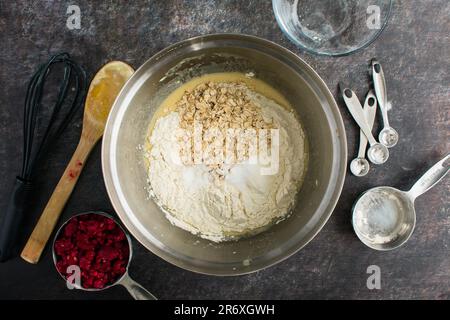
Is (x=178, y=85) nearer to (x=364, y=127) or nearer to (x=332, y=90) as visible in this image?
(x=332, y=90)

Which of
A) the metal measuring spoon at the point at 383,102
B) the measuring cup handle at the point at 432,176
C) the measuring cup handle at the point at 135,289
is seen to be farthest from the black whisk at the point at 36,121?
the measuring cup handle at the point at 432,176

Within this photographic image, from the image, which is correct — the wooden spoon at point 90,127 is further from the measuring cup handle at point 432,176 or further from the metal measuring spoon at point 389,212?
the measuring cup handle at point 432,176

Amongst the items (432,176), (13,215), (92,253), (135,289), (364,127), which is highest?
(364,127)

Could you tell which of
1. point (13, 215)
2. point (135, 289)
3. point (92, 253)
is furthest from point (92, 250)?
point (13, 215)

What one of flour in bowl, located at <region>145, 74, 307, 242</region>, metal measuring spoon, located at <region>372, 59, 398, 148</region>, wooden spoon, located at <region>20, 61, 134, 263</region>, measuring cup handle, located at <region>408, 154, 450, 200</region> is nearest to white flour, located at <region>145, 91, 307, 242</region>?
flour in bowl, located at <region>145, 74, 307, 242</region>

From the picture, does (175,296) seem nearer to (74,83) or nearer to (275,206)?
(275,206)

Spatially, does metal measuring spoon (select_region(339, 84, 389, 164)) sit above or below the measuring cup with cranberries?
above

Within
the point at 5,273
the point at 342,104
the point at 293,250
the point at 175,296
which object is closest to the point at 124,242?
the point at 175,296

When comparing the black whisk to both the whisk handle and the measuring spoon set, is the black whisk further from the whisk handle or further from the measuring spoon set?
the measuring spoon set
